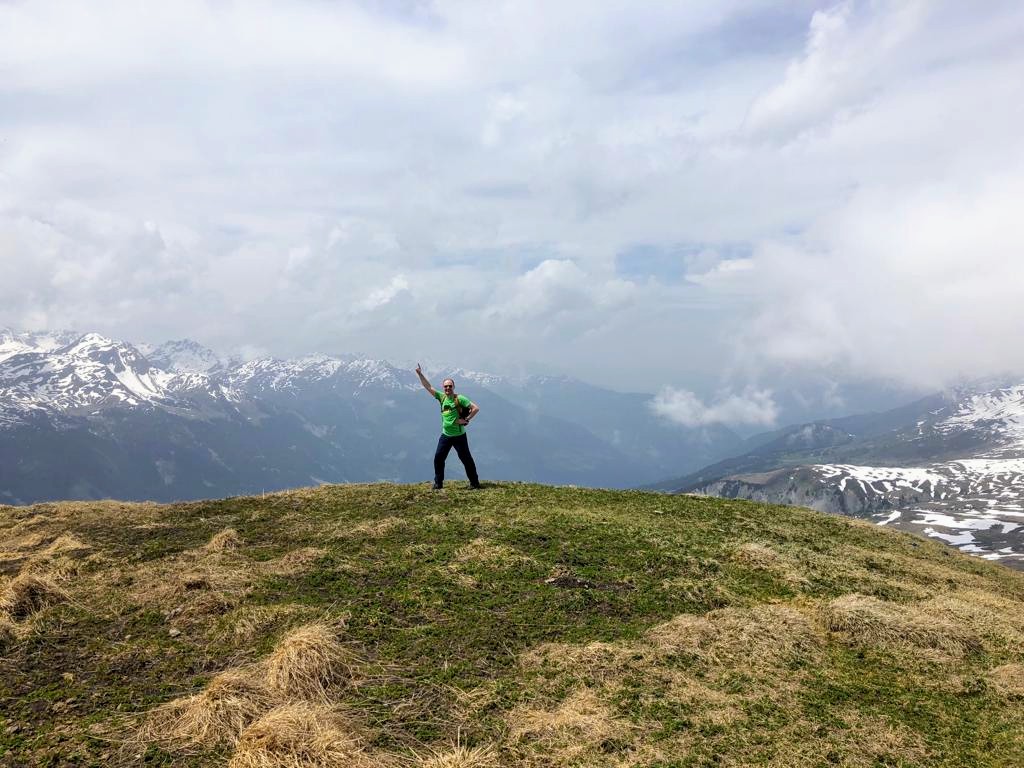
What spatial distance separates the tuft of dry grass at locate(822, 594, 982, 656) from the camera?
12.9 metres

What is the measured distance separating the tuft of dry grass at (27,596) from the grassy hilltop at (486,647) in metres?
0.05

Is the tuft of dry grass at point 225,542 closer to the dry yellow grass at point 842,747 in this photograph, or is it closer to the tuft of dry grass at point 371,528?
the tuft of dry grass at point 371,528

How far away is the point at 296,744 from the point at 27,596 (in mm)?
8745

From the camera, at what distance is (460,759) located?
8.47 metres

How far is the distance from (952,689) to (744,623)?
3.75 metres

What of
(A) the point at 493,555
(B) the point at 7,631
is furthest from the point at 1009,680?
(B) the point at 7,631

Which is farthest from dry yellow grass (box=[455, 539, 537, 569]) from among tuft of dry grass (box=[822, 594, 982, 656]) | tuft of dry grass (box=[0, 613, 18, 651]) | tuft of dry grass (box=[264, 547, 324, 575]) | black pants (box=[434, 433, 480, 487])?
tuft of dry grass (box=[0, 613, 18, 651])

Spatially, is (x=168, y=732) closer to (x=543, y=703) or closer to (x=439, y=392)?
(x=543, y=703)

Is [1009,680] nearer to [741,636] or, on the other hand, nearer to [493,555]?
[741,636]

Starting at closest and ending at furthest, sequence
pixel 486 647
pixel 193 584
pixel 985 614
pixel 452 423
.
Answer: pixel 486 647
pixel 193 584
pixel 985 614
pixel 452 423

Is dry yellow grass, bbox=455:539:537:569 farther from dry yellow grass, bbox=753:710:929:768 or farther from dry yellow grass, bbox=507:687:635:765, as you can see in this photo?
dry yellow grass, bbox=753:710:929:768

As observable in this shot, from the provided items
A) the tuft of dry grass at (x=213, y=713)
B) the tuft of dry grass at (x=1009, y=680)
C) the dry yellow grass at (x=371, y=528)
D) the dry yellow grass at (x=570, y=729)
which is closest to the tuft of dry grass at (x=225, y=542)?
the dry yellow grass at (x=371, y=528)

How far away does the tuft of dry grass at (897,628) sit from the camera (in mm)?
12859

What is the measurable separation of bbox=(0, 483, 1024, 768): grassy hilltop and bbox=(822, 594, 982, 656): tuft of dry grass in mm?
74
